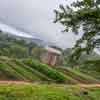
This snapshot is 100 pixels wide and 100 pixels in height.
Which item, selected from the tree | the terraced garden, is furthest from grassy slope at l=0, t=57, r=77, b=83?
the tree

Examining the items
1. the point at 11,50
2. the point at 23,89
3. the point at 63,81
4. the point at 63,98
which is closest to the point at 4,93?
the point at 23,89

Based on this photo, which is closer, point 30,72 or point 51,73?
point 30,72

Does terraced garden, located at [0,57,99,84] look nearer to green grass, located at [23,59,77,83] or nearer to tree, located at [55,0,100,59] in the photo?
green grass, located at [23,59,77,83]

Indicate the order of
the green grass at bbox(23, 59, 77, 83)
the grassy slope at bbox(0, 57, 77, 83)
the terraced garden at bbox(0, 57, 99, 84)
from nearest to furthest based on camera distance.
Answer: the terraced garden at bbox(0, 57, 99, 84), the grassy slope at bbox(0, 57, 77, 83), the green grass at bbox(23, 59, 77, 83)

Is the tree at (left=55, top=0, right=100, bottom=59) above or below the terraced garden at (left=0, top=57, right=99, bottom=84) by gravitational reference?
above

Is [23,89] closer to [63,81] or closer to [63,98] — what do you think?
[63,98]

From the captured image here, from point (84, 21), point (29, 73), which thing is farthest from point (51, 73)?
point (84, 21)

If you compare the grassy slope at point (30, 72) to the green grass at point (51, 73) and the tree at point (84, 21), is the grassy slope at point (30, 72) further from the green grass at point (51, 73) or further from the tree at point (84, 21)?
the tree at point (84, 21)

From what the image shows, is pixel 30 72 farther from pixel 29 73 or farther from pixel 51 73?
pixel 51 73

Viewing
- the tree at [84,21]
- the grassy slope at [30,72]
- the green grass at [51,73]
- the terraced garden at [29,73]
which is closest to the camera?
the tree at [84,21]

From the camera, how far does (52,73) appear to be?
4012 cm

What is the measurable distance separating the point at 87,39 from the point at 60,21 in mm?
1620

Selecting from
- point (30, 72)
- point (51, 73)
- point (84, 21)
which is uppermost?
point (84, 21)

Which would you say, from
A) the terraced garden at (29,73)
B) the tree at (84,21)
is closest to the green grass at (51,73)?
the terraced garden at (29,73)
